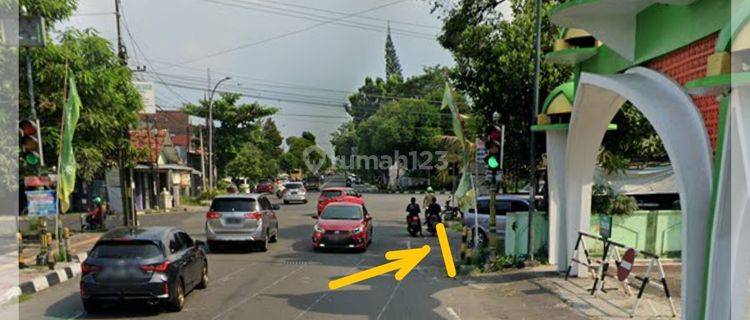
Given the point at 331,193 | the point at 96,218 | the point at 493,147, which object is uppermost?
the point at 493,147

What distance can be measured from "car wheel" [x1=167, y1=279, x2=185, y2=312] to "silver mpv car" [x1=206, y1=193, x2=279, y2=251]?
273 inches

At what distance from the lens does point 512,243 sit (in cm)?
1580

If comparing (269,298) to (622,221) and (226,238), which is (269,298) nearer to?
(226,238)

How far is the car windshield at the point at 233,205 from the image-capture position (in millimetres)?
17875

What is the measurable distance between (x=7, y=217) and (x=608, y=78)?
25.2 meters

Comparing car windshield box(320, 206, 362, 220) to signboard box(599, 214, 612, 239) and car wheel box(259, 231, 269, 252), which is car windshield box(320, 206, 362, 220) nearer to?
car wheel box(259, 231, 269, 252)

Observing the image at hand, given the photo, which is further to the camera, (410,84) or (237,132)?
(410,84)

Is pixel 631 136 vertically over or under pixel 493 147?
over

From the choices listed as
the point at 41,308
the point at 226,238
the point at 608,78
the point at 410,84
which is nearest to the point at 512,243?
the point at 608,78

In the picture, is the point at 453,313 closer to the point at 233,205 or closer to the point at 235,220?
the point at 235,220

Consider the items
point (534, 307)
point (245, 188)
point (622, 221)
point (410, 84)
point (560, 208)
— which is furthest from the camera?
point (410, 84)

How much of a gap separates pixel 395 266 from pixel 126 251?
7.96 m

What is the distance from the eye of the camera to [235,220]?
17703mm

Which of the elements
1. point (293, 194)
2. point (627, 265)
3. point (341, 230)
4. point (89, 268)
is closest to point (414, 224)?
point (341, 230)
